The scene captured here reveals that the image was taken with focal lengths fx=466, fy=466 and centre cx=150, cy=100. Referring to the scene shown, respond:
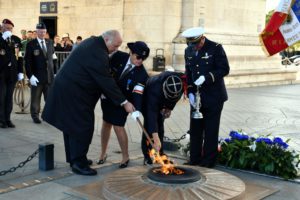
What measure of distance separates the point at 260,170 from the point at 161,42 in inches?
437

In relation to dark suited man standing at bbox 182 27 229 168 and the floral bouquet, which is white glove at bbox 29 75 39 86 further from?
the floral bouquet

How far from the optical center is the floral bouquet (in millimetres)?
5738

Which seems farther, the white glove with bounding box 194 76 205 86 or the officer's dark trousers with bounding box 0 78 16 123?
the officer's dark trousers with bounding box 0 78 16 123

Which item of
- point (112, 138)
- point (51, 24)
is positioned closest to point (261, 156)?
Answer: point (112, 138)

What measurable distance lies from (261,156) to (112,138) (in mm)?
2958

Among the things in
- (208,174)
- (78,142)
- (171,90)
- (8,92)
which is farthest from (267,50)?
(8,92)

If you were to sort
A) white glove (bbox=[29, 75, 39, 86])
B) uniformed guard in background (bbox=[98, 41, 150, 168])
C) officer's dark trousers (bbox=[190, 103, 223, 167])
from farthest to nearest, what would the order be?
white glove (bbox=[29, 75, 39, 86]) < officer's dark trousers (bbox=[190, 103, 223, 167]) < uniformed guard in background (bbox=[98, 41, 150, 168])

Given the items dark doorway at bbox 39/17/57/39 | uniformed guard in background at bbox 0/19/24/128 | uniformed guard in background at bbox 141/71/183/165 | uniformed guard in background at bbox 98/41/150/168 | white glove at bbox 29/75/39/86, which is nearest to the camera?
uniformed guard in background at bbox 141/71/183/165

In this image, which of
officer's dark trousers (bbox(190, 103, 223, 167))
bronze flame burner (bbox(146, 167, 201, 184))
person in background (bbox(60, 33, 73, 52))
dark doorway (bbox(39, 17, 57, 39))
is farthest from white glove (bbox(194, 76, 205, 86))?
dark doorway (bbox(39, 17, 57, 39))

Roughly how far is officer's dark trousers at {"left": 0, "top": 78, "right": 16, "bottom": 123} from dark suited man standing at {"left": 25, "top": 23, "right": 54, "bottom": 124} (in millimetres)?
477

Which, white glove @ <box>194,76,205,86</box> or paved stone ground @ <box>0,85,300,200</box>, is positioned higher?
white glove @ <box>194,76,205,86</box>

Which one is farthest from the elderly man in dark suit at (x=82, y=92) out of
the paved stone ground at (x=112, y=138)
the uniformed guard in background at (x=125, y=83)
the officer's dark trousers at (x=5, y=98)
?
the officer's dark trousers at (x=5, y=98)

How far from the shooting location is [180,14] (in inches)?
669

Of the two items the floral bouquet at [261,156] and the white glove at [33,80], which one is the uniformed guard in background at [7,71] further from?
the floral bouquet at [261,156]
